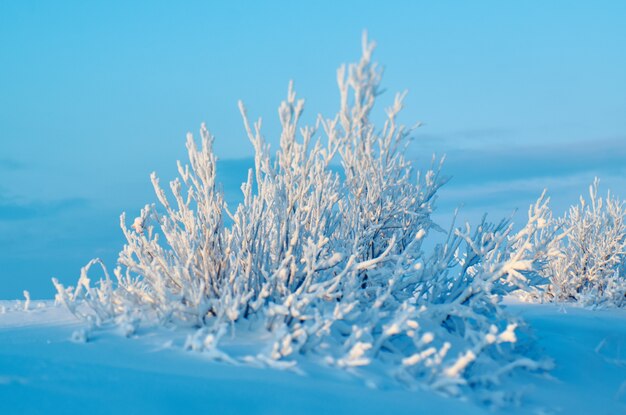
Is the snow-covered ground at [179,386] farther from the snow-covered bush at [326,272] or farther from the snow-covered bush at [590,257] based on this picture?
the snow-covered bush at [590,257]

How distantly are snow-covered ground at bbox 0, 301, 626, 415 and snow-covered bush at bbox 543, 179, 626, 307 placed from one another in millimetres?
8060

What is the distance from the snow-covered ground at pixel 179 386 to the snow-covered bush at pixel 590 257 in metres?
8.06

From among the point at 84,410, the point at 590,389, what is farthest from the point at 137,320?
the point at 590,389

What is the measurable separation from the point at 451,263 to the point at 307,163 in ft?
6.21

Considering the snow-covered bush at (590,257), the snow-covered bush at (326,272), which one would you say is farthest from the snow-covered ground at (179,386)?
the snow-covered bush at (590,257)

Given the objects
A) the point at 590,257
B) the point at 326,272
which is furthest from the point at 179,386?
the point at 590,257

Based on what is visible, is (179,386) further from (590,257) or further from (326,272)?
(590,257)

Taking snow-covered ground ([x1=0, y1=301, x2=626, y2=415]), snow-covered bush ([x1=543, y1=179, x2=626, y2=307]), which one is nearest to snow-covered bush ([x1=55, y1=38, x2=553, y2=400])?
snow-covered ground ([x1=0, y1=301, x2=626, y2=415])

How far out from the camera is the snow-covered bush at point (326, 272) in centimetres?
471

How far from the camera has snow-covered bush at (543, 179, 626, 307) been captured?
42.9ft

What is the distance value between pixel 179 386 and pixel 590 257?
11405 millimetres

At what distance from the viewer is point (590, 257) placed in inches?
529

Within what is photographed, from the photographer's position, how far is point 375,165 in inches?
252

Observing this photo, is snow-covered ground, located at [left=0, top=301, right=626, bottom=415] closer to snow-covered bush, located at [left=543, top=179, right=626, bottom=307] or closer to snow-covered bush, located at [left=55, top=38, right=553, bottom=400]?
snow-covered bush, located at [left=55, top=38, right=553, bottom=400]
